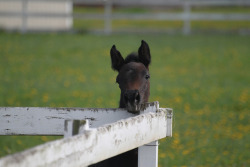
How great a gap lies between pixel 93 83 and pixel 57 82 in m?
1.01

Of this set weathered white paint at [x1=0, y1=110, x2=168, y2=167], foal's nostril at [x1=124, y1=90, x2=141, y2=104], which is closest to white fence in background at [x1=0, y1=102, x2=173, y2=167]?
weathered white paint at [x1=0, y1=110, x2=168, y2=167]

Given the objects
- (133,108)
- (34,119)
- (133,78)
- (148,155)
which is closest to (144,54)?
(133,78)

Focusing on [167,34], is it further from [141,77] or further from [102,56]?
[141,77]

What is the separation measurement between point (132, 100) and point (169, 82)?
38.7 ft

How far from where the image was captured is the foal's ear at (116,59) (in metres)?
5.11

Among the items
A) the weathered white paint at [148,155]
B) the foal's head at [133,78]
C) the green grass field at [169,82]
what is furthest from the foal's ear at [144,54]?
the green grass field at [169,82]

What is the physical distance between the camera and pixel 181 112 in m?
11.9

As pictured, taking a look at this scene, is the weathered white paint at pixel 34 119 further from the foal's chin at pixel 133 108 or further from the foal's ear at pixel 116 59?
the foal's ear at pixel 116 59

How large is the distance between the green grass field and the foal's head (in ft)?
9.16

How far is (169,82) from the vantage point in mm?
16078

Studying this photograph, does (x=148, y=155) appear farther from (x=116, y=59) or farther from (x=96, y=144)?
(x=116, y=59)

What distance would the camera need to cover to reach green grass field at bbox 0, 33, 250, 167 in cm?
898

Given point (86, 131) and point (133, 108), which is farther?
point (133, 108)

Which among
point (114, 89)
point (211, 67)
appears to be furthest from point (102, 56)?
point (114, 89)
